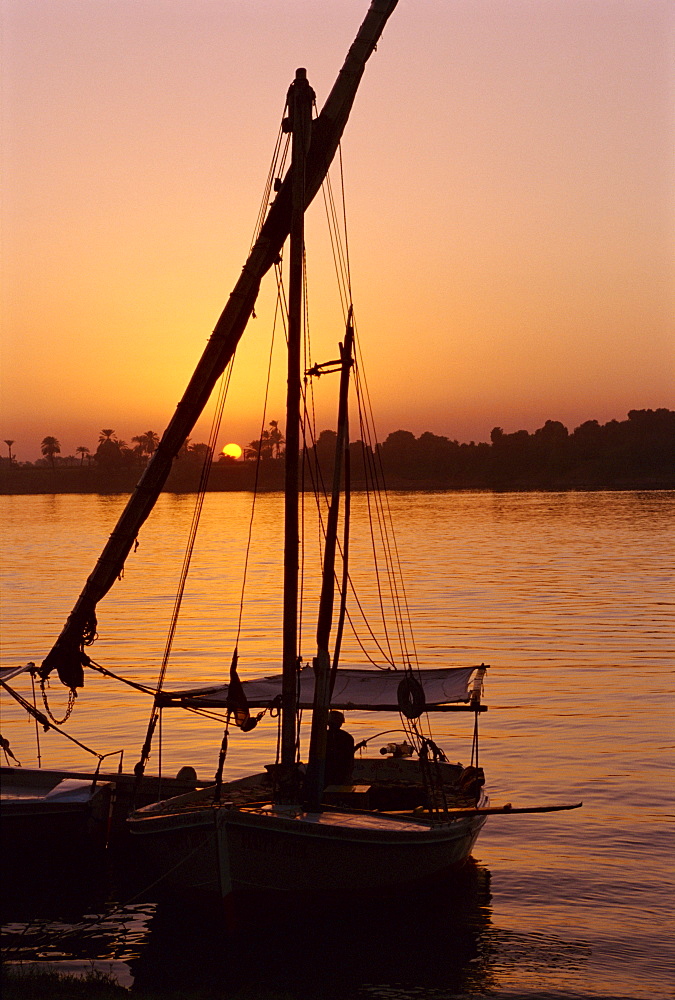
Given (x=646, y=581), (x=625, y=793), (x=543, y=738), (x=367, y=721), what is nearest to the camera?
(x=625, y=793)

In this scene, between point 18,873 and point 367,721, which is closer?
point 18,873

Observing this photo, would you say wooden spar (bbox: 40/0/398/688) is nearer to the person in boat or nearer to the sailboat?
the sailboat

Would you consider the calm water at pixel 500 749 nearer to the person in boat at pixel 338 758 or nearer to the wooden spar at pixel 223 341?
the person in boat at pixel 338 758

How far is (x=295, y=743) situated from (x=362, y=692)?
149 inches

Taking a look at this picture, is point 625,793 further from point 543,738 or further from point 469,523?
point 469,523

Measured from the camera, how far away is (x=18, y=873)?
73.0ft

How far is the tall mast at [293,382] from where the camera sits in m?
21.4

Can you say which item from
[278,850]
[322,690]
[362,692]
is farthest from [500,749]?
[278,850]

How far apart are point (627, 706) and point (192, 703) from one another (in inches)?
909

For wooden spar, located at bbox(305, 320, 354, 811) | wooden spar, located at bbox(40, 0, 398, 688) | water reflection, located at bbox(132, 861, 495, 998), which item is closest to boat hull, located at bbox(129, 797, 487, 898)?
water reflection, located at bbox(132, 861, 495, 998)

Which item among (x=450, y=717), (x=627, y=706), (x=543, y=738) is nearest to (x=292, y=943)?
(x=543, y=738)

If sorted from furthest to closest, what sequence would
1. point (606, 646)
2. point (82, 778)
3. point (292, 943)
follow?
point (606, 646) → point (82, 778) → point (292, 943)

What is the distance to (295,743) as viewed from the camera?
72.3 feet

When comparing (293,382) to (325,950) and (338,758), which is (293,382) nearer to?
(338,758)
